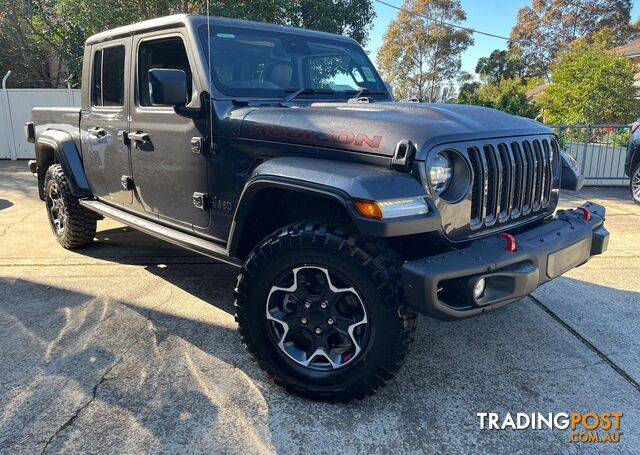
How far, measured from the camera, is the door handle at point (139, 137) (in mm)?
3559

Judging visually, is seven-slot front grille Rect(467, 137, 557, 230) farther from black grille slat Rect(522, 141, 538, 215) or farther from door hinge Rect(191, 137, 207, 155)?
door hinge Rect(191, 137, 207, 155)

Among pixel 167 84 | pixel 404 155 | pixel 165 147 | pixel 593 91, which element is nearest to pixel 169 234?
pixel 165 147

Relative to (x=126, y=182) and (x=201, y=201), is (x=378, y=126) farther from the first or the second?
(x=126, y=182)

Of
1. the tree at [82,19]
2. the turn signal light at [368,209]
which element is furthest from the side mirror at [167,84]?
the tree at [82,19]

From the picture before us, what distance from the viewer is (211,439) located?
2.30m

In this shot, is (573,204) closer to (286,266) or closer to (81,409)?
(286,266)

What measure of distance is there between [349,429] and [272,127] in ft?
5.23

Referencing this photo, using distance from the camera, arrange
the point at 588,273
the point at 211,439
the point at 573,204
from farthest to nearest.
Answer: the point at 573,204, the point at 588,273, the point at 211,439

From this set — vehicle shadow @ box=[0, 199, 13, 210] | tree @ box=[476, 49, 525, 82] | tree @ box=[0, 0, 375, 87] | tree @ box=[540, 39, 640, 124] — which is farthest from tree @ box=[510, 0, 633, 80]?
vehicle shadow @ box=[0, 199, 13, 210]

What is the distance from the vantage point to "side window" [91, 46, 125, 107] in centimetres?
396

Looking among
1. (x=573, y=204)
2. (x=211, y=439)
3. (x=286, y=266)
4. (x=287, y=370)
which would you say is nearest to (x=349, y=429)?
(x=287, y=370)

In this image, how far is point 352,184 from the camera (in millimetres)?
2227

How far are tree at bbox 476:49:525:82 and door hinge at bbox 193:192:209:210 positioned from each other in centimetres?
4679

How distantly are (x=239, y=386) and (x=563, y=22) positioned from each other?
45.1 m
